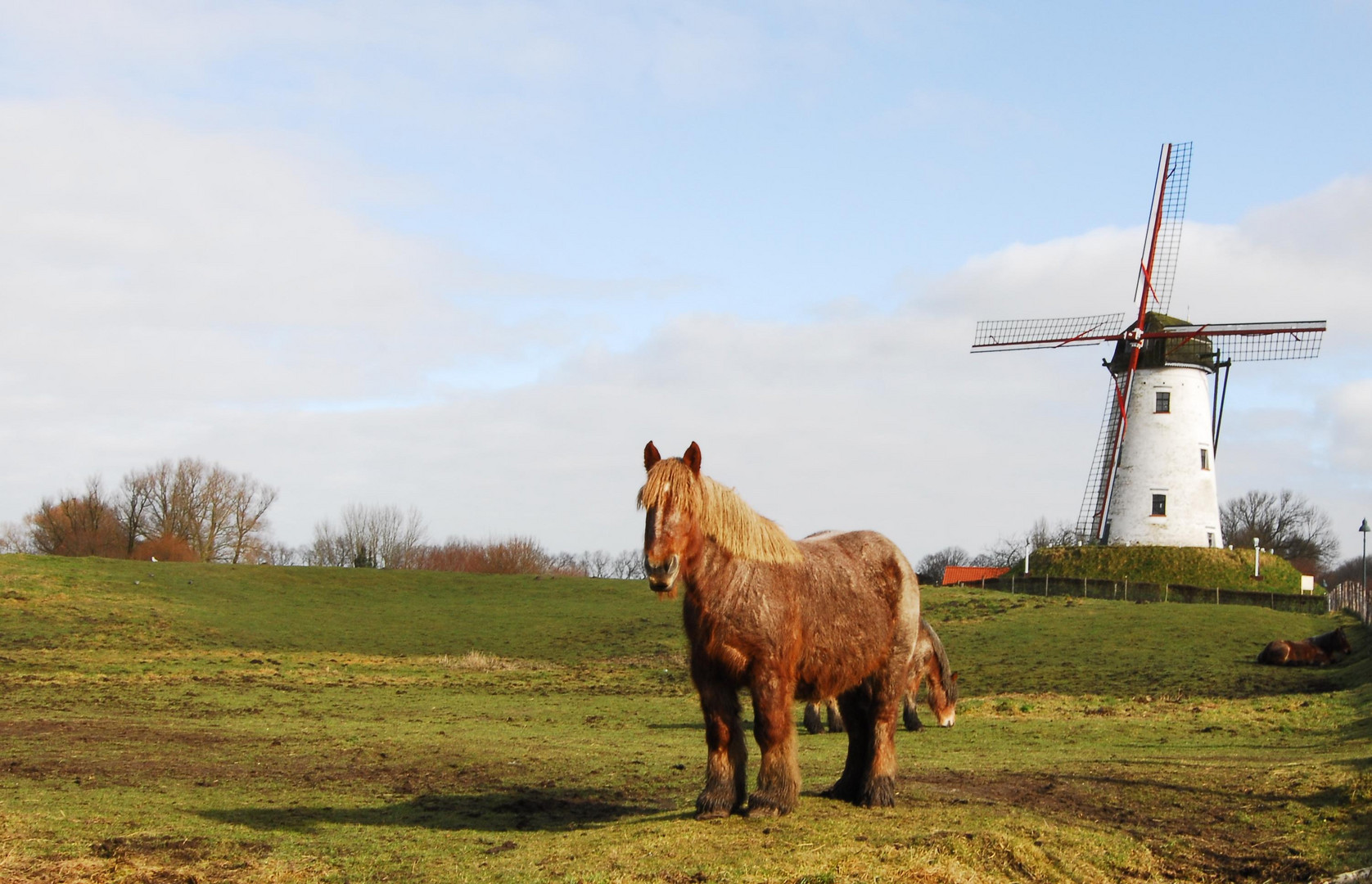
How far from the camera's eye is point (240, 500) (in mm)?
88062

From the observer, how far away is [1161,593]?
46.5 metres

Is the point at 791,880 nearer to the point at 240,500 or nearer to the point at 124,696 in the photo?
the point at 124,696

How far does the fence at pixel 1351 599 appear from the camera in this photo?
3736cm

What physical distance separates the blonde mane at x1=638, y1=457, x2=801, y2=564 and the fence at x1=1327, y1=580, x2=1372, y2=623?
34.0m

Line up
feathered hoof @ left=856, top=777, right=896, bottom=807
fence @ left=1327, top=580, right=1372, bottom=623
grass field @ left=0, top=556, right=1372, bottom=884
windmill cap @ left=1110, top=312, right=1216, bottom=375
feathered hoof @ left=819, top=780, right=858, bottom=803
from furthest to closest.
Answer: windmill cap @ left=1110, top=312, right=1216, bottom=375
fence @ left=1327, top=580, right=1372, bottom=623
feathered hoof @ left=819, top=780, right=858, bottom=803
feathered hoof @ left=856, top=777, right=896, bottom=807
grass field @ left=0, top=556, right=1372, bottom=884

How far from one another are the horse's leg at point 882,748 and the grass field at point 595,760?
0.30 metres

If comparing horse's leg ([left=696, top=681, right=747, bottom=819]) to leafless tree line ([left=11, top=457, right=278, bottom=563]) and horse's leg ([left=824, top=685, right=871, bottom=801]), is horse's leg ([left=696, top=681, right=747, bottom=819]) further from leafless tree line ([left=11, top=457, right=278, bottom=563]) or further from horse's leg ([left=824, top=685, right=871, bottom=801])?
leafless tree line ([left=11, top=457, right=278, bottom=563])

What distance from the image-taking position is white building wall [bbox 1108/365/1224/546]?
49438 millimetres

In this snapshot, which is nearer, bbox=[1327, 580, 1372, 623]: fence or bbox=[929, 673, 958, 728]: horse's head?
bbox=[929, 673, 958, 728]: horse's head

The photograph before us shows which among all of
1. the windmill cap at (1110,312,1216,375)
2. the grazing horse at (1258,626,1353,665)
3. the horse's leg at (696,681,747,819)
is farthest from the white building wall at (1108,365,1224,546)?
the horse's leg at (696,681,747,819)

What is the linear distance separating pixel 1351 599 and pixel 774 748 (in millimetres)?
41301

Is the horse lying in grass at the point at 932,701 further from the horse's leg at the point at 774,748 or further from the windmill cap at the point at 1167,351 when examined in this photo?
the windmill cap at the point at 1167,351

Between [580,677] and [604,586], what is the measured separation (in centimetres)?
2193

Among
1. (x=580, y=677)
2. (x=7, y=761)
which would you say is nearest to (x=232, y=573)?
(x=580, y=677)
